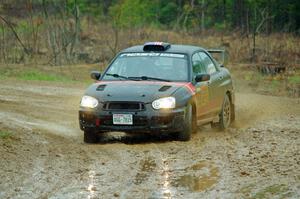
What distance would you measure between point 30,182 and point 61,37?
70.0 ft

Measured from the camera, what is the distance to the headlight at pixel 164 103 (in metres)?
11.8

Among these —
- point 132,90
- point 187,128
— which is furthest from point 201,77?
point 132,90

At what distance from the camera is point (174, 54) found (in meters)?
13.4

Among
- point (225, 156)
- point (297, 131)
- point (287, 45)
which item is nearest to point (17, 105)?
point (297, 131)

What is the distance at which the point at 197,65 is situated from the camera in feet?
44.3

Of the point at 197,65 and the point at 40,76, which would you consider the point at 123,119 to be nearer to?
the point at 197,65

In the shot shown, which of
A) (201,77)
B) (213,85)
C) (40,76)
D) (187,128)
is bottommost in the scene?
(40,76)

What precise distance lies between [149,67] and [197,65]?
93 cm

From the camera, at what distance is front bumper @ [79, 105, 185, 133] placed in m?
11.8

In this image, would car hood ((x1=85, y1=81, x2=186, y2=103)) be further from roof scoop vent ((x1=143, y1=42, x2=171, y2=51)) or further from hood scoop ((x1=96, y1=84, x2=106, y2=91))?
roof scoop vent ((x1=143, y1=42, x2=171, y2=51))

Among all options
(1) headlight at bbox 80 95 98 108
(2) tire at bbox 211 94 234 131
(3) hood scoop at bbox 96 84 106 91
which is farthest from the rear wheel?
(1) headlight at bbox 80 95 98 108

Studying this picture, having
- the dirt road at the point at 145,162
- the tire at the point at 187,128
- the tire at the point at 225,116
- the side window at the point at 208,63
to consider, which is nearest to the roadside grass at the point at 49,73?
the dirt road at the point at 145,162

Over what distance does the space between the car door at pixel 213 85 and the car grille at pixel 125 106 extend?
6.78 ft

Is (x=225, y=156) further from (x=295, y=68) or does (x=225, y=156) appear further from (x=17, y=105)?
(x=295, y=68)
